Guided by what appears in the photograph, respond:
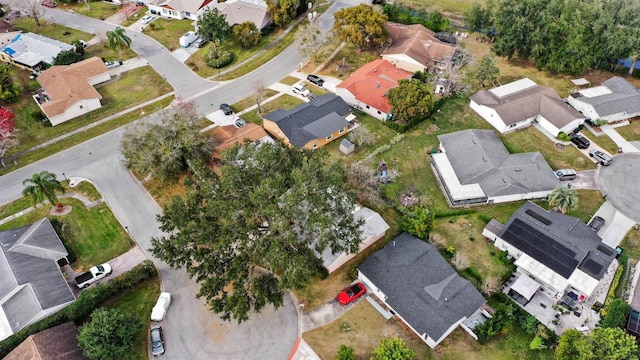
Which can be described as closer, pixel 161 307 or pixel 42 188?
pixel 161 307

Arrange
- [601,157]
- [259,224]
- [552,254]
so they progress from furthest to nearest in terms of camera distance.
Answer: [601,157] → [552,254] → [259,224]

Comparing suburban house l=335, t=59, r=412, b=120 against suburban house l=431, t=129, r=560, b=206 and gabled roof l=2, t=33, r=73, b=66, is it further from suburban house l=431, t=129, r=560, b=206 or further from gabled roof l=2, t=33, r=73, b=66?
gabled roof l=2, t=33, r=73, b=66

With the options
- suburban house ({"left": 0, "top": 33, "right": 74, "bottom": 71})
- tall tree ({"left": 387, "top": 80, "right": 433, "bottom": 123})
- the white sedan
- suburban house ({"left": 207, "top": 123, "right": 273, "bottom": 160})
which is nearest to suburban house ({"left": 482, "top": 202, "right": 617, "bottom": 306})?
tall tree ({"left": 387, "top": 80, "right": 433, "bottom": 123})

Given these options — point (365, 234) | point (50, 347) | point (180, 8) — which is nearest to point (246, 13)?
point (180, 8)

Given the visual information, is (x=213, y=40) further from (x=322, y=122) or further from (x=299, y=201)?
(x=299, y=201)

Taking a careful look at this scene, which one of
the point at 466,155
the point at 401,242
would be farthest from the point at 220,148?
the point at 466,155

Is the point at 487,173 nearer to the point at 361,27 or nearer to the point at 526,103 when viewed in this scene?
the point at 526,103

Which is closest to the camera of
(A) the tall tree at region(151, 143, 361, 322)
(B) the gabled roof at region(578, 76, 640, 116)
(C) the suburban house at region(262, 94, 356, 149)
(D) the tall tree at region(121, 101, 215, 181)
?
(A) the tall tree at region(151, 143, 361, 322)
